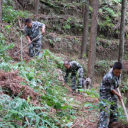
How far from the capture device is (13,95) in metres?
3.18

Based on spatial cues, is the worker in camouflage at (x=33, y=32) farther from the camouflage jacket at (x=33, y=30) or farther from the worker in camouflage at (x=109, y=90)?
the worker in camouflage at (x=109, y=90)

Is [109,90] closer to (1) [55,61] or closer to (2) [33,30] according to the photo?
(2) [33,30]

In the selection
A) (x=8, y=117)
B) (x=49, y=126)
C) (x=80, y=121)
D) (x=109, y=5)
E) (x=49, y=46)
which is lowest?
(x=80, y=121)

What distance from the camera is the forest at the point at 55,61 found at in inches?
126

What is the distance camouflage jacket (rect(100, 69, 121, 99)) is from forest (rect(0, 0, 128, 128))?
218 millimetres

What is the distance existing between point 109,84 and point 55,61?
4.53 metres

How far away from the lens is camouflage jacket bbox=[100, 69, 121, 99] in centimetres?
Answer: 377

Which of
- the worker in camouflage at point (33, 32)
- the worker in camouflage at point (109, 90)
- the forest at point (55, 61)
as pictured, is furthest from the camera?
the worker in camouflage at point (33, 32)

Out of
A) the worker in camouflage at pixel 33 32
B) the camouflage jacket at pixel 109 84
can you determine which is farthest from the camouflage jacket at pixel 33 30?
the camouflage jacket at pixel 109 84

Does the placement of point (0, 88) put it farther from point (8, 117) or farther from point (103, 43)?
point (103, 43)

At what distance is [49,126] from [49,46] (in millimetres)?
7576

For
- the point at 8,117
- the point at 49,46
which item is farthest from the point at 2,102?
the point at 49,46

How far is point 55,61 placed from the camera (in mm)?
8102

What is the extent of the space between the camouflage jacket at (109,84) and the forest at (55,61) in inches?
8.6
